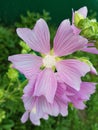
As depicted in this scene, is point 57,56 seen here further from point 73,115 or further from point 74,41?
point 73,115

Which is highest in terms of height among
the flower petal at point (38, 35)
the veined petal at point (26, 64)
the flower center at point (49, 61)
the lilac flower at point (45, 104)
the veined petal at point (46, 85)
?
the flower petal at point (38, 35)

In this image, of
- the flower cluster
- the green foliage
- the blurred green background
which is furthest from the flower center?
the green foliage

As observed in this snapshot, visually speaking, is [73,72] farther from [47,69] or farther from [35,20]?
[35,20]

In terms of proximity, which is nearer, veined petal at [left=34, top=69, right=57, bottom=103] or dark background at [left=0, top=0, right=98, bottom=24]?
veined petal at [left=34, top=69, right=57, bottom=103]

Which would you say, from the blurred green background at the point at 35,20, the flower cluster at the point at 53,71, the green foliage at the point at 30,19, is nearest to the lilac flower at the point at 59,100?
the flower cluster at the point at 53,71

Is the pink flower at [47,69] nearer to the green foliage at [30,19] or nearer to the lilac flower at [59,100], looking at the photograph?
the lilac flower at [59,100]

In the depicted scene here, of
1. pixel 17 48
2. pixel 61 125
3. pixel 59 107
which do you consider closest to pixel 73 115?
pixel 61 125

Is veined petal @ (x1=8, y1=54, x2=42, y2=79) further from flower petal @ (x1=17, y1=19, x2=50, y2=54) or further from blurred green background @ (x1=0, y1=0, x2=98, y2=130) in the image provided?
blurred green background @ (x1=0, y1=0, x2=98, y2=130)
